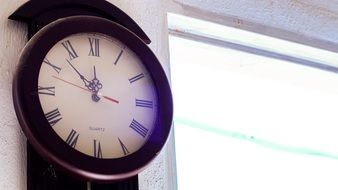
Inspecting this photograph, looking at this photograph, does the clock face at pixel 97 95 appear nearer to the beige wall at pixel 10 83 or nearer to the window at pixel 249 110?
the beige wall at pixel 10 83

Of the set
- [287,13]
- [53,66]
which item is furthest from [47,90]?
[287,13]

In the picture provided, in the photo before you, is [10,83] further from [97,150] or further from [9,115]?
[97,150]

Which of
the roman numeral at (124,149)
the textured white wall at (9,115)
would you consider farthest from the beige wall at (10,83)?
the roman numeral at (124,149)

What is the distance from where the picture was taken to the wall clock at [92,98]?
34.2 inches

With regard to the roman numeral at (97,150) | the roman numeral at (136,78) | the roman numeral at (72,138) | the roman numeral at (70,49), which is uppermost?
the roman numeral at (70,49)

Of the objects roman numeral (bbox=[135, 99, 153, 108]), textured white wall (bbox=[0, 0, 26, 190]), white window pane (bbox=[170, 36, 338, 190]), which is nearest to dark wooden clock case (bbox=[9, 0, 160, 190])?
textured white wall (bbox=[0, 0, 26, 190])

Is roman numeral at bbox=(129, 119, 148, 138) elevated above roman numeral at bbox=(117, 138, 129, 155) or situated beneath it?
elevated above

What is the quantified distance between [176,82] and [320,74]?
0.47m

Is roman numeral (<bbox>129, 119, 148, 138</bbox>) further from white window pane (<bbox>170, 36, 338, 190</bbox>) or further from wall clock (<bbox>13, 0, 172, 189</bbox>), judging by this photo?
white window pane (<bbox>170, 36, 338, 190</bbox>)

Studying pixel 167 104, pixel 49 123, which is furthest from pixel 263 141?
pixel 49 123

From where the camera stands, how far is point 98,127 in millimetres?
941

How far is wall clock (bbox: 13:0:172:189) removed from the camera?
0.87 meters

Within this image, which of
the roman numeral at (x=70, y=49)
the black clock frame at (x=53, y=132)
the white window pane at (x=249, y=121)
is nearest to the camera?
the black clock frame at (x=53, y=132)

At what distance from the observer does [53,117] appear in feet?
2.94
